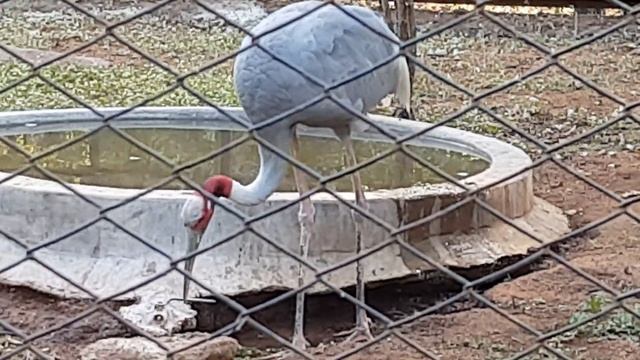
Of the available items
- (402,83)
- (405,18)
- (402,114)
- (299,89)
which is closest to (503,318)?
(299,89)

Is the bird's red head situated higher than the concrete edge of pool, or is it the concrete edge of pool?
the bird's red head

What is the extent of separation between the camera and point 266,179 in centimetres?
499

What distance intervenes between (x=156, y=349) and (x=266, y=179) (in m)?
1.10

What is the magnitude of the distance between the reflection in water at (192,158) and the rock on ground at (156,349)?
6.72 feet

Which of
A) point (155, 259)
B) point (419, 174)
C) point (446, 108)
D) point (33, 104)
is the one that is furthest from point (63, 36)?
point (155, 259)

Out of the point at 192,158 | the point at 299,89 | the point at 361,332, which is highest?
the point at 299,89

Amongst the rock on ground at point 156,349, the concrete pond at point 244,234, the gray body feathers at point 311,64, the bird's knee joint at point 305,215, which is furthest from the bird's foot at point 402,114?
the rock on ground at point 156,349

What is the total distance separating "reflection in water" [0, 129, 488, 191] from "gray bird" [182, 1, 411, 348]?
1130 mm

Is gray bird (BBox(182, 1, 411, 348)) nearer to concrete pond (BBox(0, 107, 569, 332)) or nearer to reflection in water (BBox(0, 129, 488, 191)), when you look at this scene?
concrete pond (BBox(0, 107, 569, 332))

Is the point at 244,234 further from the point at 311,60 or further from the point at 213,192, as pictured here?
the point at 311,60

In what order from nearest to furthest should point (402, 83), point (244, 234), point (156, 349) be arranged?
1. point (156, 349)
2. point (244, 234)
3. point (402, 83)

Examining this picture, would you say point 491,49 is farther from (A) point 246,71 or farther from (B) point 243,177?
(A) point 246,71

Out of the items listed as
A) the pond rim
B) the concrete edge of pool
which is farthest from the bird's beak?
the pond rim

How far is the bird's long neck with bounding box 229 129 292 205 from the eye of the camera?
16.0 ft
